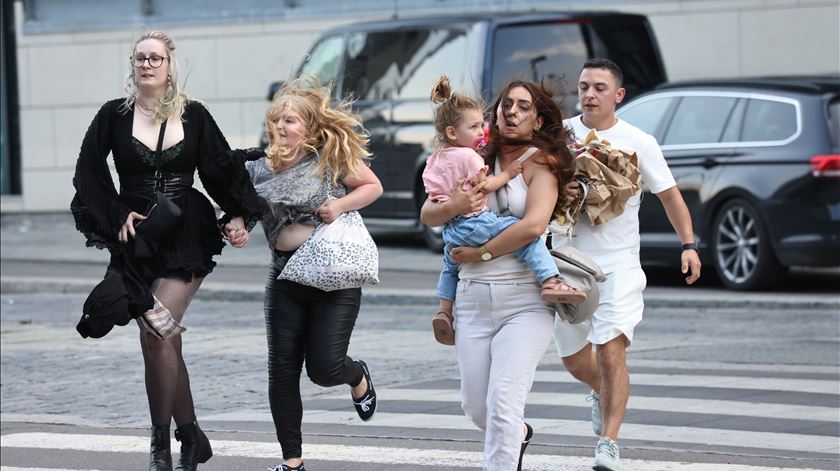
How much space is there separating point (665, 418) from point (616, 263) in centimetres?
172

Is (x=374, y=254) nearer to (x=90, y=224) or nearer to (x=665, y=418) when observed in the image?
(x=90, y=224)

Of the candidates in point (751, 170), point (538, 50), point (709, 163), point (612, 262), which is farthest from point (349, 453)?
point (538, 50)

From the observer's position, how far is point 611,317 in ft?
22.5

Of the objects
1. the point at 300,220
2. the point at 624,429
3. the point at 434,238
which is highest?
the point at 300,220

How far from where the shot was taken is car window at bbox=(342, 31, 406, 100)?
1691cm

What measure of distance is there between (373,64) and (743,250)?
5023 millimetres

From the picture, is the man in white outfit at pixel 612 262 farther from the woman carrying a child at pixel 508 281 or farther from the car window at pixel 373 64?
the car window at pixel 373 64

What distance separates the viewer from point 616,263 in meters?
6.87

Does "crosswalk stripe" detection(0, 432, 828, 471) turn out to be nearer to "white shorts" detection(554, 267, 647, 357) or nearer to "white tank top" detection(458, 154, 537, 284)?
"white shorts" detection(554, 267, 647, 357)

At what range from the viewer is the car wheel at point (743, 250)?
1325cm

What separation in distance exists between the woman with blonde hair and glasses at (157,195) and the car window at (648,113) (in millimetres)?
7811

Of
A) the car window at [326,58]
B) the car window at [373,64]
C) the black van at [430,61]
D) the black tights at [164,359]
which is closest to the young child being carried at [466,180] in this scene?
the black tights at [164,359]

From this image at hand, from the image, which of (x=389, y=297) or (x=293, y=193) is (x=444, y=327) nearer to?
(x=293, y=193)

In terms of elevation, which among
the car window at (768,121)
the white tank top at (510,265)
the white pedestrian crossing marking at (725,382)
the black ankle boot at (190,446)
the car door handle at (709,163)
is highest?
the white tank top at (510,265)
